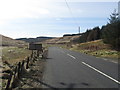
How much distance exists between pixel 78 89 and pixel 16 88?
2.76 metres

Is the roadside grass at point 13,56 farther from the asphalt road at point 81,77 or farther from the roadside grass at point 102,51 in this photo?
the asphalt road at point 81,77

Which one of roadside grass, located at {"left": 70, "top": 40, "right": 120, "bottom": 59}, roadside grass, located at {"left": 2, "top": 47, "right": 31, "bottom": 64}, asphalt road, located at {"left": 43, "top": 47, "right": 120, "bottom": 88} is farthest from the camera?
roadside grass, located at {"left": 70, "top": 40, "right": 120, "bottom": 59}

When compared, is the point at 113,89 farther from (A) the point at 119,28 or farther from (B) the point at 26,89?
(A) the point at 119,28

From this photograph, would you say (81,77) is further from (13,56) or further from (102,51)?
(102,51)

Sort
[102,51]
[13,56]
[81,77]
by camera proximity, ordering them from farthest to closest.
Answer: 1. [102,51]
2. [13,56]
3. [81,77]

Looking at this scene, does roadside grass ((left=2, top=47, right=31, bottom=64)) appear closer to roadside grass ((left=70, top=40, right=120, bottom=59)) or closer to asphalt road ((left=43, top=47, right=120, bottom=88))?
roadside grass ((left=70, top=40, right=120, bottom=59))

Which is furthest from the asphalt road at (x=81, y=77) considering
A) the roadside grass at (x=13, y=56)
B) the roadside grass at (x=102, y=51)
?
the roadside grass at (x=102, y=51)

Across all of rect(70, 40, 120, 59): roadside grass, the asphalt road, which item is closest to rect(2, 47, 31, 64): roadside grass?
rect(70, 40, 120, 59): roadside grass

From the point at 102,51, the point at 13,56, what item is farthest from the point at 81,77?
the point at 102,51

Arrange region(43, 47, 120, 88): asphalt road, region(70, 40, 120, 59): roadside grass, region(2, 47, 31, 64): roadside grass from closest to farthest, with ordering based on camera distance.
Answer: region(43, 47, 120, 88): asphalt road → region(2, 47, 31, 64): roadside grass → region(70, 40, 120, 59): roadside grass

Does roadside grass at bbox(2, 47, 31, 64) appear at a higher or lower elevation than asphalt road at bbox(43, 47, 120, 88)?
lower

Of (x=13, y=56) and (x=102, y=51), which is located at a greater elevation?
(x=102, y=51)

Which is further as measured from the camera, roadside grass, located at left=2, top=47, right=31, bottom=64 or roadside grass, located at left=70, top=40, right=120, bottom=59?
roadside grass, located at left=70, top=40, right=120, bottom=59

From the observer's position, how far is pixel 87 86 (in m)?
11.1
